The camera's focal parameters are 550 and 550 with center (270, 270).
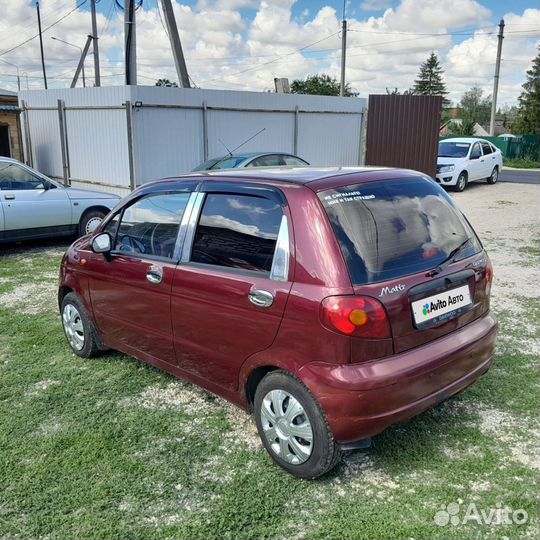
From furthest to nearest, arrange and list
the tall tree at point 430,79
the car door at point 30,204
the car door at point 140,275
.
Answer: the tall tree at point 430,79 < the car door at point 30,204 < the car door at point 140,275

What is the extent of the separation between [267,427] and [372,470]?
629 mm

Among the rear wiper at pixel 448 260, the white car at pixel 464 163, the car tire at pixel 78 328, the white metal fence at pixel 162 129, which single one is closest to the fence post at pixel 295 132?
the white metal fence at pixel 162 129

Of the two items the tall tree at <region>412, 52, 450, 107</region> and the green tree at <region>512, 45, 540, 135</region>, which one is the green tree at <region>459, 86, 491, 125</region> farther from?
the green tree at <region>512, 45, 540, 135</region>

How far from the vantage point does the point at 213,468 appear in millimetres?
3104

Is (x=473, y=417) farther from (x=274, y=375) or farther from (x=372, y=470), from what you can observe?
(x=274, y=375)

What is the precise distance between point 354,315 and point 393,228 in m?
0.61

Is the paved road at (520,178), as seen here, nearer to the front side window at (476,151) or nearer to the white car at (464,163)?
the white car at (464,163)

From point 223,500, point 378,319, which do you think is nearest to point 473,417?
point 378,319

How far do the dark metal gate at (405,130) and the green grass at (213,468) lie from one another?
1388 cm

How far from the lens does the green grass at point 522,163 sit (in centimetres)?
3171

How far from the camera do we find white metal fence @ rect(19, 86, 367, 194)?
40.5 feet

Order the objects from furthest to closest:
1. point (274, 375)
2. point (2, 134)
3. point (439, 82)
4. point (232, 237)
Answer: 1. point (439, 82)
2. point (2, 134)
3. point (232, 237)
4. point (274, 375)

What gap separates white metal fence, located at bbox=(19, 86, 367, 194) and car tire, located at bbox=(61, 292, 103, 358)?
26.6 ft

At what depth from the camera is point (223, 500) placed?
2.83 metres
